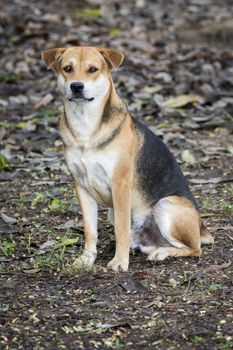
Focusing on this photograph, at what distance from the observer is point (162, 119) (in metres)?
10.8

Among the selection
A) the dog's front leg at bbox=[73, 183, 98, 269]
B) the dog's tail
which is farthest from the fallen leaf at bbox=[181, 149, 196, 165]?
the dog's front leg at bbox=[73, 183, 98, 269]

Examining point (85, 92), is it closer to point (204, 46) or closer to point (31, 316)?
point (31, 316)

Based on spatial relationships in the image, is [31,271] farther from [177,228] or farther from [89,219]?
[177,228]

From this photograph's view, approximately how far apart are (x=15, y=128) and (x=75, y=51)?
4533mm

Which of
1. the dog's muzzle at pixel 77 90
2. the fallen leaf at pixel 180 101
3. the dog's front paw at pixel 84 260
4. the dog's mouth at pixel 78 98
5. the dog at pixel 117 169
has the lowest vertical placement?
the fallen leaf at pixel 180 101

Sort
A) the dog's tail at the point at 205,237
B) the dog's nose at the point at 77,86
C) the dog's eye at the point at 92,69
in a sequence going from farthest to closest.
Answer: the dog's tail at the point at 205,237
the dog's eye at the point at 92,69
the dog's nose at the point at 77,86

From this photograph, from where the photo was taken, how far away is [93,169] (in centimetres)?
631

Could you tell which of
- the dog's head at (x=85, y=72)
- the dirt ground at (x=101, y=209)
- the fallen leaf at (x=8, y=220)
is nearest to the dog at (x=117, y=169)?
the dog's head at (x=85, y=72)

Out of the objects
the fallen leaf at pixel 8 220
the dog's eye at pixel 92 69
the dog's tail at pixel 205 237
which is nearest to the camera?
the dog's eye at pixel 92 69

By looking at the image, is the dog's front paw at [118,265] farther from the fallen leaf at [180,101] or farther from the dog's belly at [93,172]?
the fallen leaf at [180,101]

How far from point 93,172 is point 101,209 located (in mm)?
1752

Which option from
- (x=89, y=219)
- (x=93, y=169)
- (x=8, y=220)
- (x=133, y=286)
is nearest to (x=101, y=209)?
(x=8, y=220)

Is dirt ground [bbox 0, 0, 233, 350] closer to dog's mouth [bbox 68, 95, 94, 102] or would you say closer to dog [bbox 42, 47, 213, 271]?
dog [bbox 42, 47, 213, 271]

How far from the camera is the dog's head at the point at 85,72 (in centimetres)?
617
